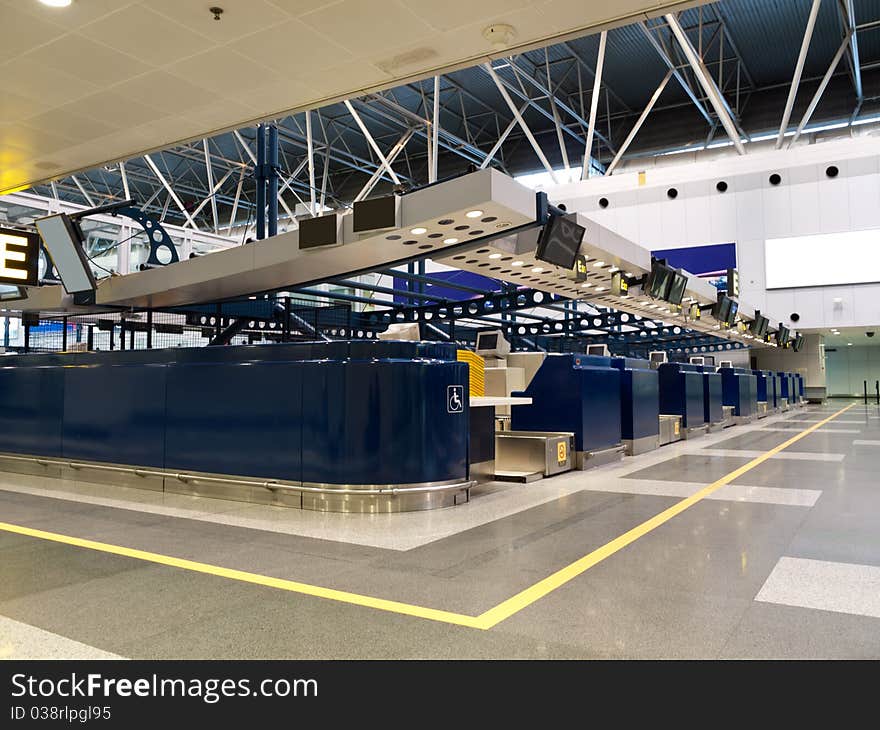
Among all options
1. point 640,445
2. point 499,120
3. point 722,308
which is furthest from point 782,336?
point 640,445

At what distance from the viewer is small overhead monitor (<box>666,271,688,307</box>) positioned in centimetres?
1436

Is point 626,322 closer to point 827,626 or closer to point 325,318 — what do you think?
point 325,318

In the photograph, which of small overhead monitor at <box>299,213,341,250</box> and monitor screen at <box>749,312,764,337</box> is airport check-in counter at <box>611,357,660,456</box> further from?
monitor screen at <box>749,312,764,337</box>

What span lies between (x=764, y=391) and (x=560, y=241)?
766 inches

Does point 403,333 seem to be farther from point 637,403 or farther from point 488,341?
point 637,403

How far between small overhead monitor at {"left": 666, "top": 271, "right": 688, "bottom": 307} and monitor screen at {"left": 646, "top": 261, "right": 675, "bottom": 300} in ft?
0.77

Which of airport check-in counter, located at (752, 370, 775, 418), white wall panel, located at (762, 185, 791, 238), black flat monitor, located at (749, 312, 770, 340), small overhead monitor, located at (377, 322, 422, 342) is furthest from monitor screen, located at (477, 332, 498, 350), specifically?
white wall panel, located at (762, 185, 791, 238)

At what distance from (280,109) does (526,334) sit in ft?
53.6

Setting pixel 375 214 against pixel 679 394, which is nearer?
pixel 375 214

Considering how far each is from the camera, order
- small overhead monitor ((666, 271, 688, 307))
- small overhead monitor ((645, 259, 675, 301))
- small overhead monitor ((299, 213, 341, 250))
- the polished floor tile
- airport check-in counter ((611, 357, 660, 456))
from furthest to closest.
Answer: small overhead monitor ((666, 271, 688, 307)) → small overhead monitor ((645, 259, 675, 301)) → airport check-in counter ((611, 357, 660, 456)) → small overhead monitor ((299, 213, 341, 250)) → the polished floor tile

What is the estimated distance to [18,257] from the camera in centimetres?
970

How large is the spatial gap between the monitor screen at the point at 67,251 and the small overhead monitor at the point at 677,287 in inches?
437

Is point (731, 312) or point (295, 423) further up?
point (731, 312)

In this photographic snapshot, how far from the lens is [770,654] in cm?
272
